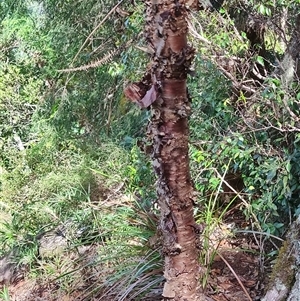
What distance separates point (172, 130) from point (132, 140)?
2290 mm

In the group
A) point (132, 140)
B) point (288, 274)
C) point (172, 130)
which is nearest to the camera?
point (172, 130)

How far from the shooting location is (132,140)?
3.54 m

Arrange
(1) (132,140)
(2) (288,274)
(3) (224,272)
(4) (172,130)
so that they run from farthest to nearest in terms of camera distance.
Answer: (1) (132,140) → (3) (224,272) → (2) (288,274) → (4) (172,130)

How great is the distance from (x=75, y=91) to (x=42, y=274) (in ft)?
6.41

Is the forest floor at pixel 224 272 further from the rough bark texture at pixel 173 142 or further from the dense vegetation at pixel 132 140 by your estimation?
the rough bark texture at pixel 173 142

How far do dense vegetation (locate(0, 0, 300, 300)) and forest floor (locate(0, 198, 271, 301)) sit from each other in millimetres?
74

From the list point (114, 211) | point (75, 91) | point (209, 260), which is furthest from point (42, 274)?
point (75, 91)

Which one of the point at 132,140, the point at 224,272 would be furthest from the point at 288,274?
the point at 132,140

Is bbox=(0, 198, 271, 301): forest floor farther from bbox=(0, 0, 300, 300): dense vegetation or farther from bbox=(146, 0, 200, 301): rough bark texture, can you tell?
bbox=(146, 0, 200, 301): rough bark texture

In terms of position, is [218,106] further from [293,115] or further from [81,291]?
[81,291]

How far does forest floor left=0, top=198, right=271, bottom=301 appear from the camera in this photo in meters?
1.86

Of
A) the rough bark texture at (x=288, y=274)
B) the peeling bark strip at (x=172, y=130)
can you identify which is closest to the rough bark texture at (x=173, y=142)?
the peeling bark strip at (x=172, y=130)

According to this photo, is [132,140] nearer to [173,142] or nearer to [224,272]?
[224,272]

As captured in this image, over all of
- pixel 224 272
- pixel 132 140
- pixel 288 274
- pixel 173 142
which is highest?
pixel 173 142
